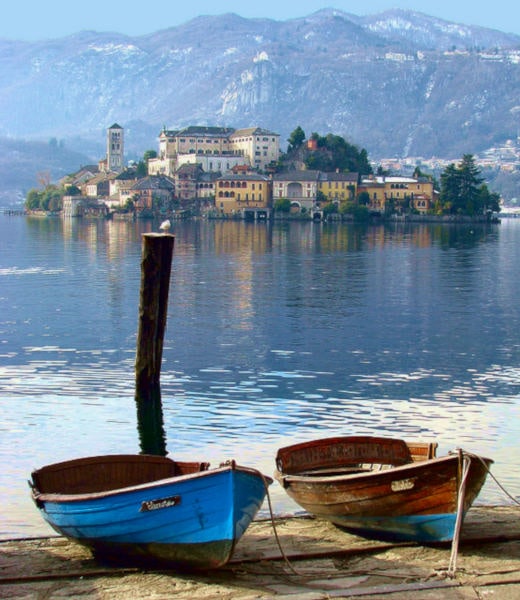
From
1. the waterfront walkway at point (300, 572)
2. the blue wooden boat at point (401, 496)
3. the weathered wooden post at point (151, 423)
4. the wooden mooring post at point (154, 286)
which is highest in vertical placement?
the wooden mooring post at point (154, 286)

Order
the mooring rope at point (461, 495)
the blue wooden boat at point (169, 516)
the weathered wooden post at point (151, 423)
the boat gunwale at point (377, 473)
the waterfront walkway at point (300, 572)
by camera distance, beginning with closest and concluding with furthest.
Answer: the waterfront walkway at point (300, 572)
the blue wooden boat at point (169, 516)
the mooring rope at point (461, 495)
the boat gunwale at point (377, 473)
the weathered wooden post at point (151, 423)

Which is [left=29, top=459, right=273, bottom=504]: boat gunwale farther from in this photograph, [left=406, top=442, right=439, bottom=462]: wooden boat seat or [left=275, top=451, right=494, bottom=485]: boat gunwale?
[left=406, top=442, right=439, bottom=462]: wooden boat seat

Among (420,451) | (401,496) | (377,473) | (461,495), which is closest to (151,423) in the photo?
(420,451)

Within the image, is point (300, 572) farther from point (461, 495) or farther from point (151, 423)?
point (151, 423)

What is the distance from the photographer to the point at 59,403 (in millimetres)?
34969

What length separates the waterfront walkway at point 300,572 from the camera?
1722 cm

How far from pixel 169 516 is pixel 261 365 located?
24.6 meters

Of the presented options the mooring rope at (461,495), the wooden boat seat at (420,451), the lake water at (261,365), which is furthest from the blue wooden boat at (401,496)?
the lake water at (261,365)

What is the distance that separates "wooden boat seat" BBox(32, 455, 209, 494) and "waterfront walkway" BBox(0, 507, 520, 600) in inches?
41.5

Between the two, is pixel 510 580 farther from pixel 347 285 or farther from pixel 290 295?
pixel 347 285

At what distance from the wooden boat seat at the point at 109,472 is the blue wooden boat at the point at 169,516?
104 cm

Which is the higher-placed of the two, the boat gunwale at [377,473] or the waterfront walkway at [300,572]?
the boat gunwale at [377,473]

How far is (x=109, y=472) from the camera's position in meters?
20.4

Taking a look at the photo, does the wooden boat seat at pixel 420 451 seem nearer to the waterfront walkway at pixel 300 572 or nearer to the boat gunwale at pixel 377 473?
the boat gunwale at pixel 377 473
